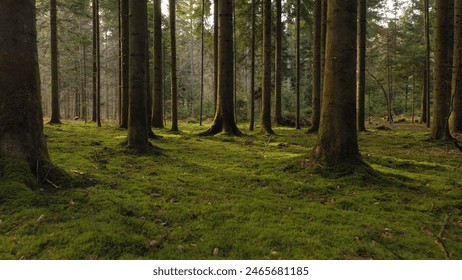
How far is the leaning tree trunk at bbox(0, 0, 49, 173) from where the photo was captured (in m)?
4.83

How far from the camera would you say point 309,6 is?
18766 millimetres

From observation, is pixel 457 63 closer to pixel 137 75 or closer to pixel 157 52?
pixel 137 75

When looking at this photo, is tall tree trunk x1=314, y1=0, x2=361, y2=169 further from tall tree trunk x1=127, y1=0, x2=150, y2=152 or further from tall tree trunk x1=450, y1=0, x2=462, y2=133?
tall tree trunk x1=450, y1=0, x2=462, y2=133

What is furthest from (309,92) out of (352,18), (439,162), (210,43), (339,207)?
(339,207)

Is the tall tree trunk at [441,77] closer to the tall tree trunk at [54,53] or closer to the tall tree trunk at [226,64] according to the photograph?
the tall tree trunk at [226,64]

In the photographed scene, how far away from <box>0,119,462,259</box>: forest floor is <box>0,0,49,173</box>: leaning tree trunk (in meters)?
0.74

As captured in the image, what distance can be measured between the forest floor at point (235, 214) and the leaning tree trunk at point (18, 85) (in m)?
0.74

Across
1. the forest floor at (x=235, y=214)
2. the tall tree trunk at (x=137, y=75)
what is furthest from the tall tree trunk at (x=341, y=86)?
the tall tree trunk at (x=137, y=75)

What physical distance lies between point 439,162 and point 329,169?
418cm

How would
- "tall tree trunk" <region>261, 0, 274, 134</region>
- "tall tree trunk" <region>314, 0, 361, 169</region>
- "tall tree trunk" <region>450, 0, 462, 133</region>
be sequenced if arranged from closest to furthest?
1. "tall tree trunk" <region>314, 0, 361, 169</region>
2. "tall tree trunk" <region>450, 0, 462, 133</region>
3. "tall tree trunk" <region>261, 0, 274, 134</region>

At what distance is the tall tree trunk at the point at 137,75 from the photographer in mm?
8609

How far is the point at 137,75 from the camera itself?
8672 mm

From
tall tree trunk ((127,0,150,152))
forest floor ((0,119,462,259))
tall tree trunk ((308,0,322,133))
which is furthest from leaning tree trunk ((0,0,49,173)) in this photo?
tall tree trunk ((308,0,322,133))

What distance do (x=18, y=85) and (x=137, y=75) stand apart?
3.94 m
